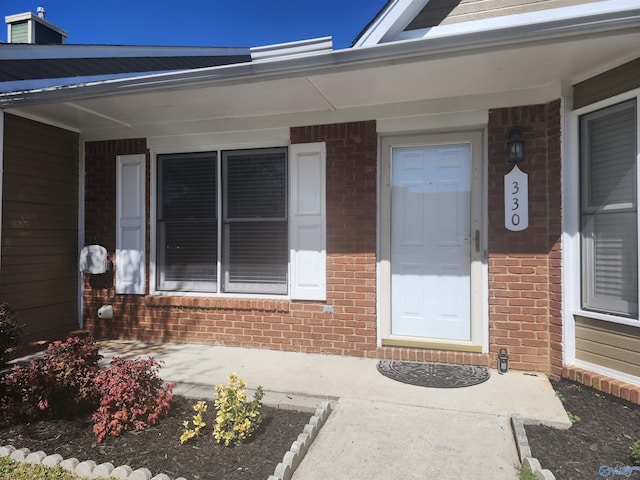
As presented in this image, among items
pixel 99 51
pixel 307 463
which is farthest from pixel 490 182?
pixel 99 51

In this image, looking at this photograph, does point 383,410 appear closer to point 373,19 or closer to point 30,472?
point 30,472

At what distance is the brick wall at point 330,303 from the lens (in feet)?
15.1

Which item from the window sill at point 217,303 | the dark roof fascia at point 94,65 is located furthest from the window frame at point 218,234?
the dark roof fascia at point 94,65

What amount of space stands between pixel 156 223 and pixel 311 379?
297 cm

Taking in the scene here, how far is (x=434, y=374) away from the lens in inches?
159

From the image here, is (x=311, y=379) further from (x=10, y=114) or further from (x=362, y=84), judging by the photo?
(x=10, y=114)

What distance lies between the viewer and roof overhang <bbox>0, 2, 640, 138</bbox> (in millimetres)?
3059

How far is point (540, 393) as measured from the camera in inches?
139

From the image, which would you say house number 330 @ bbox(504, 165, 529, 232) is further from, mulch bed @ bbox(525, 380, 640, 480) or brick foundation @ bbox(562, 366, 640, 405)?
mulch bed @ bbox(525, 380, 640, 480)

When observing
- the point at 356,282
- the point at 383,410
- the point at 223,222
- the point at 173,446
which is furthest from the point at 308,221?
the point at 173,446

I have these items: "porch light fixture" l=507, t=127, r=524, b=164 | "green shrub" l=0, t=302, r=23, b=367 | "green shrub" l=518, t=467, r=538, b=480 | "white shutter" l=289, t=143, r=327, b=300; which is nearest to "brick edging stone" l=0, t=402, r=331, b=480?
"green shrub" l=0, t=302, r=23, b=367

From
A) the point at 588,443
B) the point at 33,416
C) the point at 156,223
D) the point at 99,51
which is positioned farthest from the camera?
the point at 99,51

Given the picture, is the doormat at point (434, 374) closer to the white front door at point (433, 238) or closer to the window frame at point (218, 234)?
the white front door at point (433, 238)

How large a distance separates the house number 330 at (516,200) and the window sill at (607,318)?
0.91 metres
